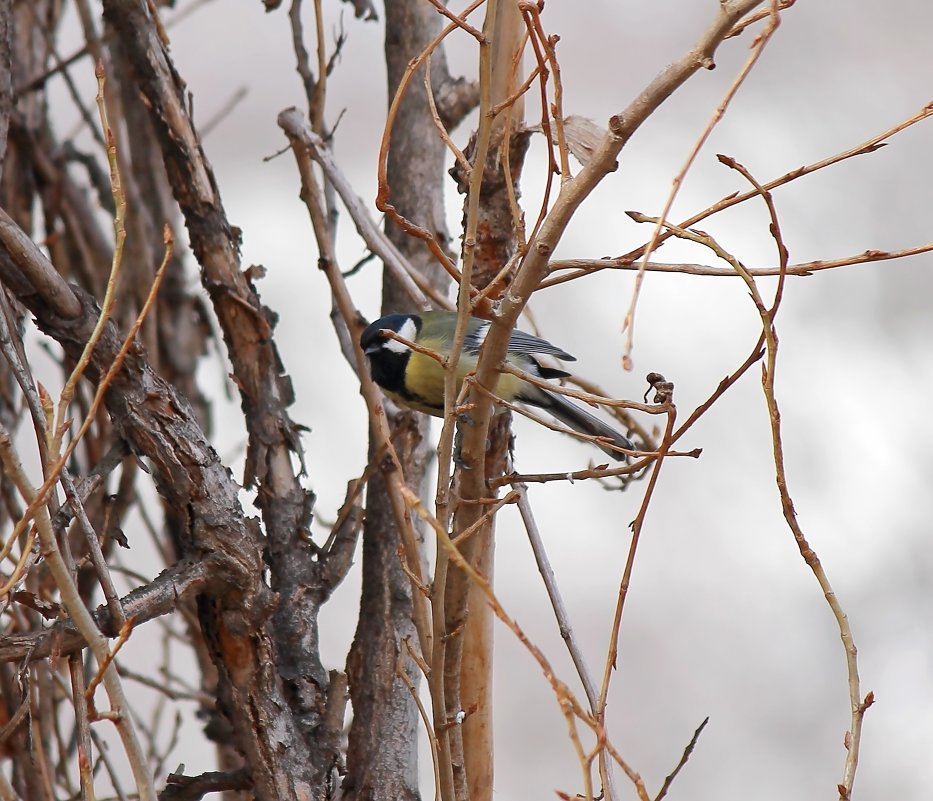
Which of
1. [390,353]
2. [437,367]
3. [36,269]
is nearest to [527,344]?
[437,367]

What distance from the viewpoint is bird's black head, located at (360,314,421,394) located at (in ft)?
6.48

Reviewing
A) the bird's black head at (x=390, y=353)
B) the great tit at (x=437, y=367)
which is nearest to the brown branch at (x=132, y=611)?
the great tit at (x=437, y=367)

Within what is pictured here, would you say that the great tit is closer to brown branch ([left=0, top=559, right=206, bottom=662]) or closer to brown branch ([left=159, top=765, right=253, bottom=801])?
brown branch ([left=0, top=559, right=206, bottom=662])

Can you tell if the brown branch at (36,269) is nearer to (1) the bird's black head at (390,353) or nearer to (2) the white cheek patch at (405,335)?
(1) the bird's black head at (390,353)

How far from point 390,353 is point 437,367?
0.13m

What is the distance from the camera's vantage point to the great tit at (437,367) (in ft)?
6.53

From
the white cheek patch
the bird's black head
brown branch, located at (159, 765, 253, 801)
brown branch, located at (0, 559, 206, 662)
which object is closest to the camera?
brown branch, located at (0, 559, 206, 662)

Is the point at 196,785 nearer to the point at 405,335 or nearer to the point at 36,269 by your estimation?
the point at 36,269

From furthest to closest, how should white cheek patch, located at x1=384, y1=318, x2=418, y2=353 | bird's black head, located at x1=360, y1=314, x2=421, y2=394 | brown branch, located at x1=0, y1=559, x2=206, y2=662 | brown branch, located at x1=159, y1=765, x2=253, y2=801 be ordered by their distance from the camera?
1. white cheek patch, located at x1=384, y1=318, x2=418, y2=353
2. bird's black head, located at x1=360, y1=314, x2=421, y2=394
3. brown branch, located at x1=159, y1=765, x2=253, y2=801
4. brown branch, located at x1=0, y1=559, x2=206, y2=662

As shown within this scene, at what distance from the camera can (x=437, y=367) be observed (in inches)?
81.7

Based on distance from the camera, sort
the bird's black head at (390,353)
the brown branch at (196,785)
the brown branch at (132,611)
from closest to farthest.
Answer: the brown branch at (132,611)
the brown branch at (196,785)
the bird's black head at (390,353)

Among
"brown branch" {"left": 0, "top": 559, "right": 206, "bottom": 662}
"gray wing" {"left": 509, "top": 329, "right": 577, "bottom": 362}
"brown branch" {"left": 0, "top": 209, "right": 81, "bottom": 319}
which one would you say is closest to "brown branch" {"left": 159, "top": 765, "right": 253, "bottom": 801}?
"brown branch" {"left": 0, "top": 559, "right": 206, "bottom": 662}

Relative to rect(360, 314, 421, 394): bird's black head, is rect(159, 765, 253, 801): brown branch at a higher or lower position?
lower

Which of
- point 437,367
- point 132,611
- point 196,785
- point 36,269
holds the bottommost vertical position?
point 196,785
